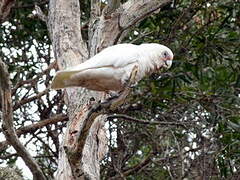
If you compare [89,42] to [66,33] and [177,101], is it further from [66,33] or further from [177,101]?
[177,101]

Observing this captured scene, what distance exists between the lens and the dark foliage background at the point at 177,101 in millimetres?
3668

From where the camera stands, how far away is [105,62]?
2768 mm

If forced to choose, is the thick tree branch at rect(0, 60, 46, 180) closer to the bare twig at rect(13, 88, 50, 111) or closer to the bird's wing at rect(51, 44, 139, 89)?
the bird's wing at rect(51, 44, 139, 89)

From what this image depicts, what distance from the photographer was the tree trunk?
9.71ft

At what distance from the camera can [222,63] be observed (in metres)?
4.16

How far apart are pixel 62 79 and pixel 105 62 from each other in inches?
8.3

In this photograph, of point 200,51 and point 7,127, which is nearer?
point 7,127

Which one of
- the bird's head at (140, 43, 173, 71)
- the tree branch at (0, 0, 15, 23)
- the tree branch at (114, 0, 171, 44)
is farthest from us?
the tree branch at (0, 0, 15, 23)

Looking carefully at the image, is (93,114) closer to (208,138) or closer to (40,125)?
(208,138)

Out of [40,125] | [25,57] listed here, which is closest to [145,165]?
[40,125]

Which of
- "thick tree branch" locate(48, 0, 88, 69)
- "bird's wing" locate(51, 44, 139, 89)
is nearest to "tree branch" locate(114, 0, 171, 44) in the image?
"thick tree branch" locate(48, 0, 88, 69)

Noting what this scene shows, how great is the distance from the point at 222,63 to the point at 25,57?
1608 millimetres

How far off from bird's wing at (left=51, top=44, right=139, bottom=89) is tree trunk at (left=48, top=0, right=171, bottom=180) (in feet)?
0.87

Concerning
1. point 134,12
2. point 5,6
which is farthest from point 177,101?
point 5,6
